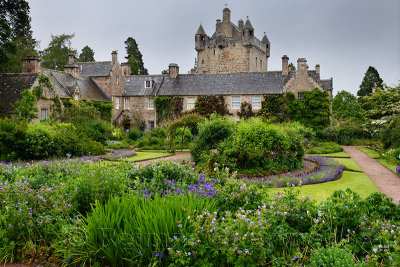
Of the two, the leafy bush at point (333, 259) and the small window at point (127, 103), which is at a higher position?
the small window at point (127, 103)

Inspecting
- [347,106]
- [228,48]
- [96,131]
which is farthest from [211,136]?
[347,106]

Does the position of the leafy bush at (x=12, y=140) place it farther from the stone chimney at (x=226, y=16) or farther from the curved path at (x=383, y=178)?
the stone chimney at (x=226, y=16)

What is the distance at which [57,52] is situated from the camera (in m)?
55.9

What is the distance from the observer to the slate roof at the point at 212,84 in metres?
34.5

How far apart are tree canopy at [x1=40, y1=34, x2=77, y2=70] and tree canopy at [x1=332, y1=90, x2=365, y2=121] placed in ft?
141

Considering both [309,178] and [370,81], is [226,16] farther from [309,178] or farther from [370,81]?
[309,178]

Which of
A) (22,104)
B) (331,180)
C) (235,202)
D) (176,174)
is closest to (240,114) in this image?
(22,104)

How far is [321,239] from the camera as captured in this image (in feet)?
15.1

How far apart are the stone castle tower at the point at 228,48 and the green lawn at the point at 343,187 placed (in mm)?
32004

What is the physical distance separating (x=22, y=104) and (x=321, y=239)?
26.1 meters

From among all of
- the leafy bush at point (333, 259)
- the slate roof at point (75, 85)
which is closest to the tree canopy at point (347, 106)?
the slate roof at point (75, 85)

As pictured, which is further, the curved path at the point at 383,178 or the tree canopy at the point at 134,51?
the tree canopy at the point at 134,51

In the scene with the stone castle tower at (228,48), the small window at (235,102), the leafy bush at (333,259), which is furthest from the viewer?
the stone castle tower at (228,48)

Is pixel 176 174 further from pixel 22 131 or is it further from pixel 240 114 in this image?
pixel 240 114
